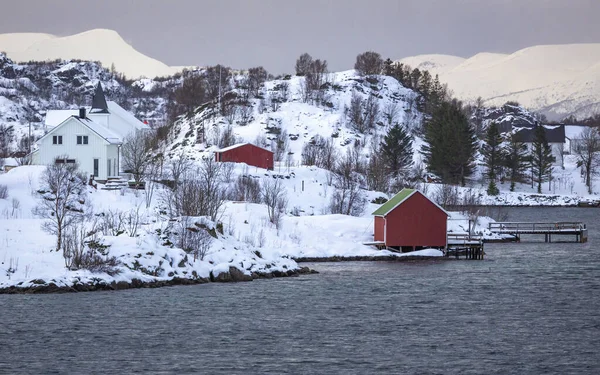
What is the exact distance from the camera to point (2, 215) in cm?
5512

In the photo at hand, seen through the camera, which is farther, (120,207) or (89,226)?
(120,207)

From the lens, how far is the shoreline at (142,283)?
3781 centimetres

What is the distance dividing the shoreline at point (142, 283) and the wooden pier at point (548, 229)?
29.8m

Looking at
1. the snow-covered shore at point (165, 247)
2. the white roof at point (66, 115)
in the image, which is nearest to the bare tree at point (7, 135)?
the white roof at point (66, 115)

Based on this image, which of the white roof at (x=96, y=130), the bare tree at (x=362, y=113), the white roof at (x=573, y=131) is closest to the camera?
the white roof at (x=96, y=130)

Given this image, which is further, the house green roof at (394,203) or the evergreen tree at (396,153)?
the evergreen tree at (396,153)

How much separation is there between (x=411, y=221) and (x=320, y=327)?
26.4 metres

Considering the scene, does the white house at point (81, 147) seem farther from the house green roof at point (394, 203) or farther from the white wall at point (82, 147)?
the house green roof at point (394, 203)

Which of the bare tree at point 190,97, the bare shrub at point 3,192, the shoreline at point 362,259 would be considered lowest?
the shoreline at point 362,259

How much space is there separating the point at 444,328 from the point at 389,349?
4734 mm

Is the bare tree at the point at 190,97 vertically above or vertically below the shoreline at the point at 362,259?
above

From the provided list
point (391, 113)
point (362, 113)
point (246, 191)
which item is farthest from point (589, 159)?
point (246, 191)

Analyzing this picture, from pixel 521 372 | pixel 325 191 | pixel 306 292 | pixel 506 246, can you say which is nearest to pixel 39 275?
pixel 306 292

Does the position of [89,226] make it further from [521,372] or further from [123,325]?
[521,372]
